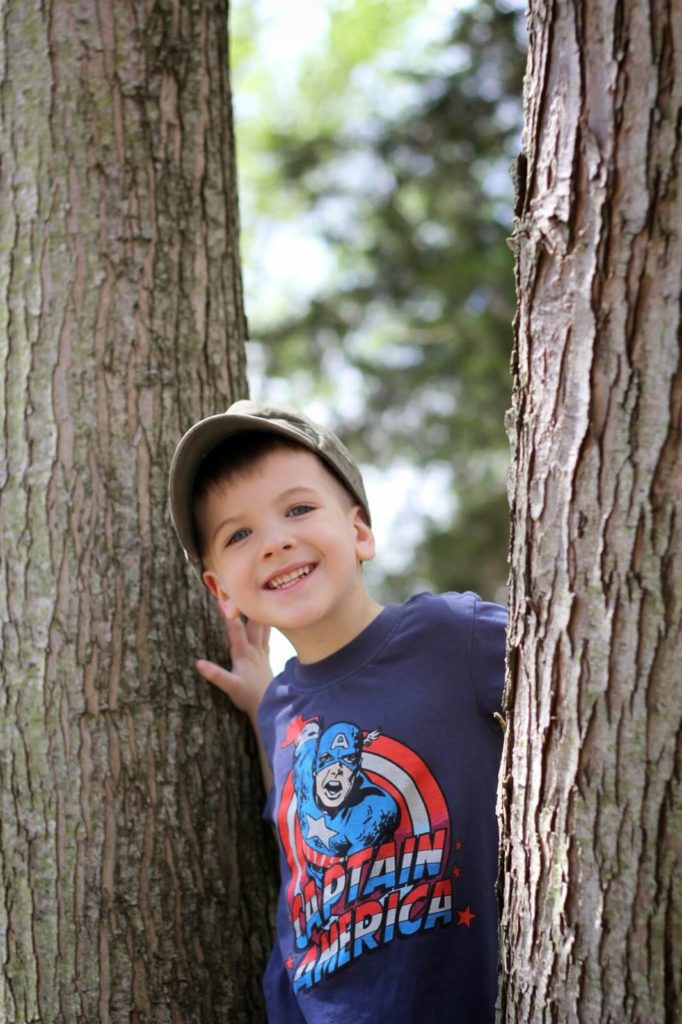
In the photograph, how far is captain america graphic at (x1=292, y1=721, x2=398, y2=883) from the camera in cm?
236

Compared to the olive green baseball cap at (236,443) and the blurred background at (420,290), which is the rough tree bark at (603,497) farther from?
the blurred background at (420,290)

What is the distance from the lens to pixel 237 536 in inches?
103

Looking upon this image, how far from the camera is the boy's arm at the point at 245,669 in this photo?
279 centimetres

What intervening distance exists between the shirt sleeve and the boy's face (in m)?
0.33

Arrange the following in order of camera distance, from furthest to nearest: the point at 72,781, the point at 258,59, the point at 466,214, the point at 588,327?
1. the point at 258,59
2. the point at 466,214
3. the point at 72,781
4. the point at 588,327

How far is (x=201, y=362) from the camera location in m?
2.89

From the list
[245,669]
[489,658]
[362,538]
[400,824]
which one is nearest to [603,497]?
[489,658]

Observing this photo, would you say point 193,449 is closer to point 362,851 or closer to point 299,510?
point 299,510

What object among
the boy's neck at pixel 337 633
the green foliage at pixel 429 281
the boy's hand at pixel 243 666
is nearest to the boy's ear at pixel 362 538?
the boy's neck at pixel 337 633

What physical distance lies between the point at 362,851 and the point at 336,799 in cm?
13

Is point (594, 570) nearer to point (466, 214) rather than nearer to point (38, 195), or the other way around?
point (38, 195)

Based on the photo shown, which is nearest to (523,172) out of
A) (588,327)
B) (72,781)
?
(588,327)

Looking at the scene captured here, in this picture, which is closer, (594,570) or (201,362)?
(594,570)

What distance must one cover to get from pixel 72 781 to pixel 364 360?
690 cm
